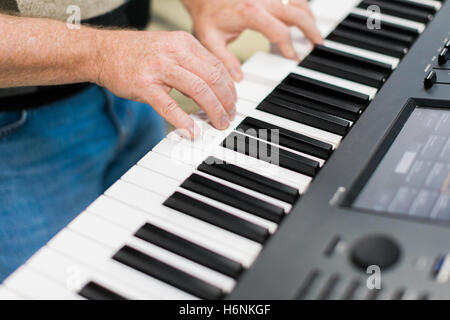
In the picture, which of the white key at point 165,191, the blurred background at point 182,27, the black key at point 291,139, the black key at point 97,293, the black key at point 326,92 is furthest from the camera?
the blurred background at point 182,27

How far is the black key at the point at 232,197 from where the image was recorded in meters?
0.75

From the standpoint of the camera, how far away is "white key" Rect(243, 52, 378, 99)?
101cm

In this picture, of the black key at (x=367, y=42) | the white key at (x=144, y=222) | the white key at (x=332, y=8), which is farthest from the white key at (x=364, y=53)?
the white key at (x=144, y=222)

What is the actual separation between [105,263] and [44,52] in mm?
403

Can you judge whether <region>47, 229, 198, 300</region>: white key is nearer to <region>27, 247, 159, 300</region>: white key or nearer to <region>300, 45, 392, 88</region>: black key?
<region>27, 247, 159, 300</region>: white key

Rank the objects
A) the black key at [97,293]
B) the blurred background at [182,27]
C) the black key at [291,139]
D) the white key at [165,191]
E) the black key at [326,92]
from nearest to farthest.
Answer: the black key at [97,293] < the white key at [165,191] < the black key at [291,139] < the black key at [326,92] < the blurred background at [182,27]

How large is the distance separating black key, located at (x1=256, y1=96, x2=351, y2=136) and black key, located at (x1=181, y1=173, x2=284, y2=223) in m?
0.21

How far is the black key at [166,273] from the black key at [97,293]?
45 millimetres

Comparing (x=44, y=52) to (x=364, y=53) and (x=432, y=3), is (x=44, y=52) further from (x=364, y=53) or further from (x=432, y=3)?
(x=432, y=3)

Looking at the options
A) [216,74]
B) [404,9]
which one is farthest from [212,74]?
[404,9]

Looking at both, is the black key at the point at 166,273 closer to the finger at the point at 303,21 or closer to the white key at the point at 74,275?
the white key at the point at 74,275

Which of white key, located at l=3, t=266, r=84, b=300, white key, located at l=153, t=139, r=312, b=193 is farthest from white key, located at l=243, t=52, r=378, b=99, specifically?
white key, located at l=3, t=266, r=84, b=300
